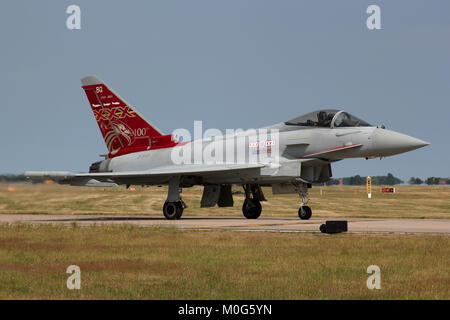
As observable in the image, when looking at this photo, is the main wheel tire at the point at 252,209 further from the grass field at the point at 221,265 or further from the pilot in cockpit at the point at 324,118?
the grass field at the point at 221,265

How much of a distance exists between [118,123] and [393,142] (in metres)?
12.8

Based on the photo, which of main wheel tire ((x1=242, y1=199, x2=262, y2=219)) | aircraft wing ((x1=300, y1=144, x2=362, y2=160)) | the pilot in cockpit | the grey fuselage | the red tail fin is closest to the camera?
the grey fuselage

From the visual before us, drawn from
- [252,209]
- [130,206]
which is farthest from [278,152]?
[130,206]

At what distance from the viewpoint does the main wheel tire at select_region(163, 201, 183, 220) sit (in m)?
26.9

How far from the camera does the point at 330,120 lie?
24688 millimetres

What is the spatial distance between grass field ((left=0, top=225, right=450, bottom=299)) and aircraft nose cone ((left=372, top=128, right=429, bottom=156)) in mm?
6713

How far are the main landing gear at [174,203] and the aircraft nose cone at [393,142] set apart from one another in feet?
27.3

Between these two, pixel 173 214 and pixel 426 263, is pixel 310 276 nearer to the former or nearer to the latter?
pixel 426 263

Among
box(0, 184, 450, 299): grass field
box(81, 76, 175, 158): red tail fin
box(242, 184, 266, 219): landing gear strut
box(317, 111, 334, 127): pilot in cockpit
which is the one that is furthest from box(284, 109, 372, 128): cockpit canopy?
box(0, 184, 450, 299): grass field

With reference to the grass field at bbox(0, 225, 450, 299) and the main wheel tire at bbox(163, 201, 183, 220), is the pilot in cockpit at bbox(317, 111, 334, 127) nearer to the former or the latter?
the main wheel tire at bbox(163, 201, 183, 220)

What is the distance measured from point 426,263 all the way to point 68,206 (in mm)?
29511

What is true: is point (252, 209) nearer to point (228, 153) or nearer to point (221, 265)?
point (228, 153)
